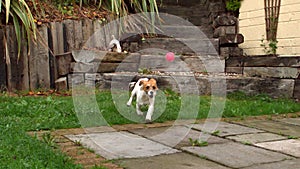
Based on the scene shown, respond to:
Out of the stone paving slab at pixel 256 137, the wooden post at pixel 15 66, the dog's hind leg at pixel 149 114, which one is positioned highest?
the wooden post at pixel 15 66

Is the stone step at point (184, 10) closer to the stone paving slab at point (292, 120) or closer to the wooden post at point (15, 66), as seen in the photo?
the wooden post at point (15, 66)

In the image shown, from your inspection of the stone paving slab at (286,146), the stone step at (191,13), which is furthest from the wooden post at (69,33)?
the stone paving slab at (286,146)

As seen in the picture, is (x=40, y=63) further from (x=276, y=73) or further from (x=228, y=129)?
(x=276, y=73)

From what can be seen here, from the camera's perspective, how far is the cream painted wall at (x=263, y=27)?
5.36 meters

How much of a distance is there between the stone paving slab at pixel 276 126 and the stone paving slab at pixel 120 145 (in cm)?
110

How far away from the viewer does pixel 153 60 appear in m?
5.62

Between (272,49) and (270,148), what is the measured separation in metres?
3.11

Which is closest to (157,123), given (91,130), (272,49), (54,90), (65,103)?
(91,130)

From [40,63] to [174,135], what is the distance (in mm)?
2491

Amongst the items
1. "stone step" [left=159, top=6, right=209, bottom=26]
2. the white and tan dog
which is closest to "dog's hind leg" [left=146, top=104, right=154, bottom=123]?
the white and tan dog

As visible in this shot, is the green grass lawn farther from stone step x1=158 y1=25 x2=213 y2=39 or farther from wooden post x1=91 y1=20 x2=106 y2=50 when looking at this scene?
stone step x1=158 y1=25 x2=213 y2=39

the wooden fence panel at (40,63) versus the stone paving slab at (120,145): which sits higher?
the wooden fence panel at (40,63)

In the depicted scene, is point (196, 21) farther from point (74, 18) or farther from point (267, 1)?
point (74, 18)

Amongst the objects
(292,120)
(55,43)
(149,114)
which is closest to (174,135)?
(149,114)
